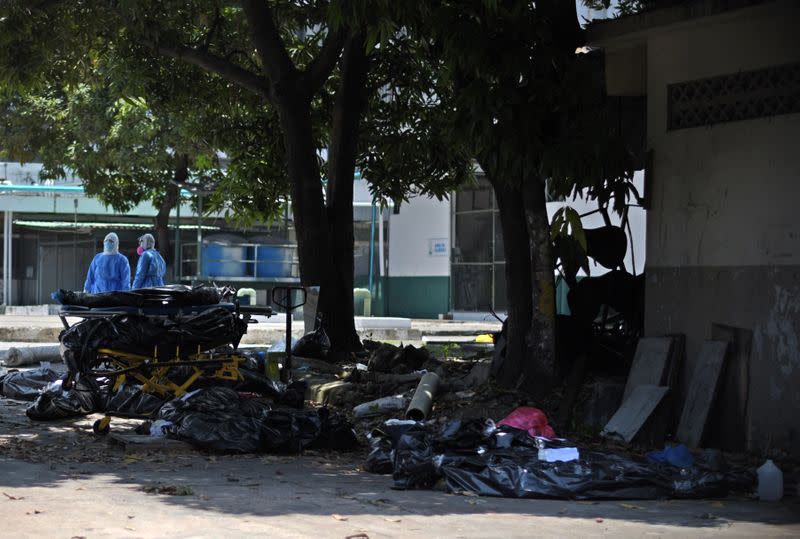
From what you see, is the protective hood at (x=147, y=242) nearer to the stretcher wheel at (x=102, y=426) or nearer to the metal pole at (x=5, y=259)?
the stretcher wheel at (x=102, y=426)

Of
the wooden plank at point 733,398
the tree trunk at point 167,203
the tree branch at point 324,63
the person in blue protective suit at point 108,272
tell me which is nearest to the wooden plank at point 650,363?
the wooden plank at point 733,398

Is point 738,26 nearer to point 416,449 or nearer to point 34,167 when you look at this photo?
point 416,449

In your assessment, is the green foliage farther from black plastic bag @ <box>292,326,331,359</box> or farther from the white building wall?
the white building wall

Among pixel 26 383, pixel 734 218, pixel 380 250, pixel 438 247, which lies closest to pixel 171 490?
pixel 734 218

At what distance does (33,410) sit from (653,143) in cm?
630

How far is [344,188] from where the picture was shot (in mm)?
14766

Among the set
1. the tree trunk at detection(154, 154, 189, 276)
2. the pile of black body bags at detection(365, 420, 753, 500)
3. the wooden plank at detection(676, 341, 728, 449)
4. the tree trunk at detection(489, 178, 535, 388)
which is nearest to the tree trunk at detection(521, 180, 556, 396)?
the tree trunk at detection(489, 178, 535, 388)

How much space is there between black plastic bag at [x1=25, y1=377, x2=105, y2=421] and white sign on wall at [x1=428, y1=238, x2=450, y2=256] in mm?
22521

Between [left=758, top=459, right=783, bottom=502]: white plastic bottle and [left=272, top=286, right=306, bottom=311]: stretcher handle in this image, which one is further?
[left=272, top=286, right=306, bottom=311]: stretcher handle

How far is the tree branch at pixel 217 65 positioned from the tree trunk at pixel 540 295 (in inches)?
208

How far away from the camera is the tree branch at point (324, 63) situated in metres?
14.0

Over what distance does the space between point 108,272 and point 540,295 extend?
818 cm

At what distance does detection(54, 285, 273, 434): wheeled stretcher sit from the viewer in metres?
A: 10.3

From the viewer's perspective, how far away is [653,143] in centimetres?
995
